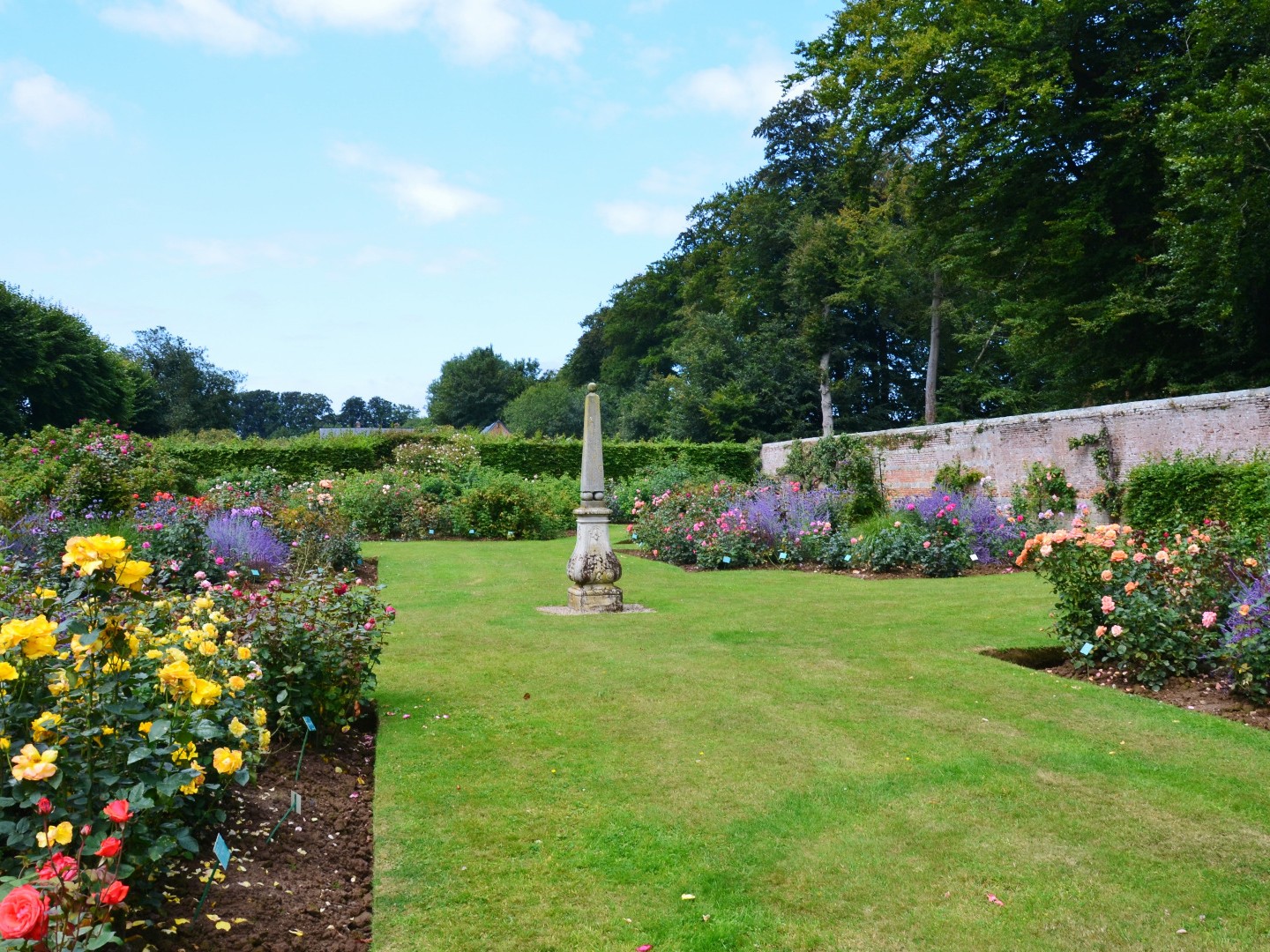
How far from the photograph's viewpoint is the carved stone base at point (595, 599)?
8.28 metres

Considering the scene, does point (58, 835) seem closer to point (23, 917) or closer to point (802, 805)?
point (23, 917)

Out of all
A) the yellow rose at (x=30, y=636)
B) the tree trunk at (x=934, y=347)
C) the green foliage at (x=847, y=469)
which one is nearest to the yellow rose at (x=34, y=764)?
the yellow rose at (x=30, y=636)

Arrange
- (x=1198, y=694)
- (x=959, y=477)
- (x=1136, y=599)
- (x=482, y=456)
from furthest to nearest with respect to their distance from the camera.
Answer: (x=482, y=456) < (x=959, y=477) < (x=1136, y=599) < (x=1198, y=694)

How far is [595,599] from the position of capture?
27.2 ft

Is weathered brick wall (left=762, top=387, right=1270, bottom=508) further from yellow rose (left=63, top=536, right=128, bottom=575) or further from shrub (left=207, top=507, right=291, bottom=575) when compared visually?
yellow rose (left=63, top=536, right=128, bottom=575)

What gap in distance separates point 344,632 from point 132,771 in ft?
6.73

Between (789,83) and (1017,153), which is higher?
(789,83)

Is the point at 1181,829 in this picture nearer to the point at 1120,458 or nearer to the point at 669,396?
the point at 1120,458

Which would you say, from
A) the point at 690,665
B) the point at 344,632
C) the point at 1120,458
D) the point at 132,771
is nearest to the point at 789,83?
the point at 1120,458

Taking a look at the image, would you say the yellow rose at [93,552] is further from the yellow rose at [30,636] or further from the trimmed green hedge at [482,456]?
the trimmed green hedge at [482,456]

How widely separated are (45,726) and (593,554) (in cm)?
606

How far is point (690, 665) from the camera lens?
5.94 m

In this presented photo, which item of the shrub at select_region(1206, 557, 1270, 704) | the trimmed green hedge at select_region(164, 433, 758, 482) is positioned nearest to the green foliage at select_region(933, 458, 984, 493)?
the trimmed green hedge at select_region(164, 433, 758, 482)

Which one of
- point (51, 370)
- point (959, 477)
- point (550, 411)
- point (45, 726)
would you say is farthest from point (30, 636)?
point (550, 411)
